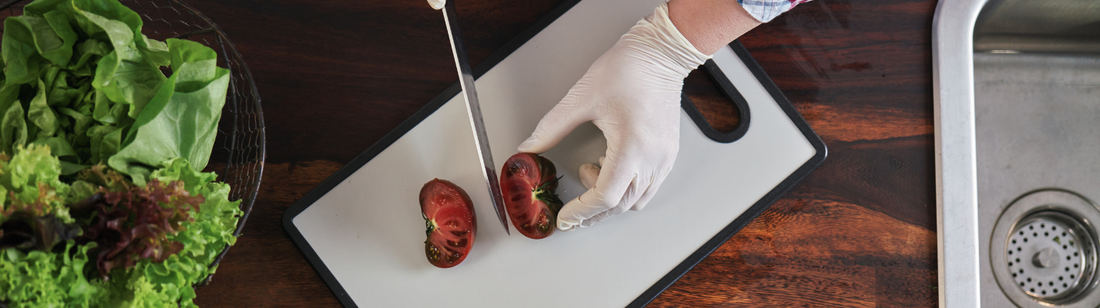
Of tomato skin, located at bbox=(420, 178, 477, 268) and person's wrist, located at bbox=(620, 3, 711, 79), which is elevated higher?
person's wrist, located at bbox=(620, 3, 711, 79)

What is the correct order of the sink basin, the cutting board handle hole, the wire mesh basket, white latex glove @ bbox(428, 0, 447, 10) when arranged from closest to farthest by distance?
white latex glove @ bbox(428, 0, 447, 10)
the wire mesh basket
the cutting board handle hole
the sink basin

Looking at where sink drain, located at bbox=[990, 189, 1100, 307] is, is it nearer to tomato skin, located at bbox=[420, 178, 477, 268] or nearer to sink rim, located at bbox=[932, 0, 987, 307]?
sink rim, located at bbox=[932, 0, 987, 307]

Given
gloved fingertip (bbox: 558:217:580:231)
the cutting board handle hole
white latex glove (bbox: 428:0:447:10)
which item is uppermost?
white latex glove (bbox: 428:0:447:10)

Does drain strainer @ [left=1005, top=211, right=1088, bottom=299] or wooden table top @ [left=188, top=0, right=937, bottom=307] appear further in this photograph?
drain strainer @ [left=1005, top=211, right=1088, bottom=299]

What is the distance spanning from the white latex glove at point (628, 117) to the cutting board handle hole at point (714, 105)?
50 millimetres

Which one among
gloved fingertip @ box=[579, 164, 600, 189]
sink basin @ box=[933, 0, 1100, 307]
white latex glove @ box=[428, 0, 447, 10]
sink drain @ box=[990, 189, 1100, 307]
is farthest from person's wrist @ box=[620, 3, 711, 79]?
sink drain @ box=[990, 189, 1100, 307]

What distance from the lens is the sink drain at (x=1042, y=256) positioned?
1.16 meters

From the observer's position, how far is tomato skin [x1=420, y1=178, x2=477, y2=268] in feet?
2.99

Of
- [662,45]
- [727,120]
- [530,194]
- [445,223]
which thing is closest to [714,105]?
[727,120]

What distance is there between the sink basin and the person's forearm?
562 mm

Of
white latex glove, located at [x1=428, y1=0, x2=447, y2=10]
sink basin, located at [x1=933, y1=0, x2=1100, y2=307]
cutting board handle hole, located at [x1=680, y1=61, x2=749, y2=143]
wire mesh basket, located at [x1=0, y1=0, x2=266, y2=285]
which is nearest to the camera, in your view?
white latex glove, located at [x1=428, y1=0, x2=447, y2=10]

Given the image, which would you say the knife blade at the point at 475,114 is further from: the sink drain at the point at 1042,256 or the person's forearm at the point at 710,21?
the sink drain at the point at 1042,256

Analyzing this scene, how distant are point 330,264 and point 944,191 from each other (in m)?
1.10

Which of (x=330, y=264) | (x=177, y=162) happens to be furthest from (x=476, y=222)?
(x=177, y=162)
